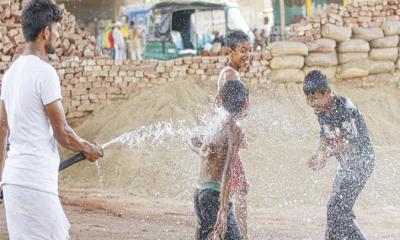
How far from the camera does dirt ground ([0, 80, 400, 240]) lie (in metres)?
8.20

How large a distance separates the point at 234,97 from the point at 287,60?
787cm

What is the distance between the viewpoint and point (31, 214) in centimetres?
367

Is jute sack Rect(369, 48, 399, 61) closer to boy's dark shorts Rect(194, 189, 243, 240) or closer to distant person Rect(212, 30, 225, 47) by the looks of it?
distant person Rect(212, 30, 225, 47)

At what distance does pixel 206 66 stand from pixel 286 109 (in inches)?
60.5

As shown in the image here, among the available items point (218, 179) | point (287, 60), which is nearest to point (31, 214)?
point (218, 179)

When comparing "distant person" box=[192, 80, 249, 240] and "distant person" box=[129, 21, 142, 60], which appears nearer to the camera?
"distant person" box=[192, 80, 249, 240]

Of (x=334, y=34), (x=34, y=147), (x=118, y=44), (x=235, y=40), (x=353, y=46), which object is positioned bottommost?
(x=118, y=44)

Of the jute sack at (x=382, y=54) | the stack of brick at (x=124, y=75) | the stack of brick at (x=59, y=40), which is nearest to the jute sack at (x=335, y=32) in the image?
the jute sack at (x=382, y=54)

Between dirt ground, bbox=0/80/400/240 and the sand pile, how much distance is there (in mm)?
15

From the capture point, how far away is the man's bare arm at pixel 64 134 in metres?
3.66

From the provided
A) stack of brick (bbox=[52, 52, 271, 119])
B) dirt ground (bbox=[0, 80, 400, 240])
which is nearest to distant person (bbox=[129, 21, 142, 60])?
stack of brick (bbox=[52, 52, 271, 119])

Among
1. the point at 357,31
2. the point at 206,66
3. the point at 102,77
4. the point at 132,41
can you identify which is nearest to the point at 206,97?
the point at 206,66

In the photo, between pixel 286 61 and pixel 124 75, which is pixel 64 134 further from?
pixel 286 61

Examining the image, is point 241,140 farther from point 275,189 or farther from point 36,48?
point 275,189
